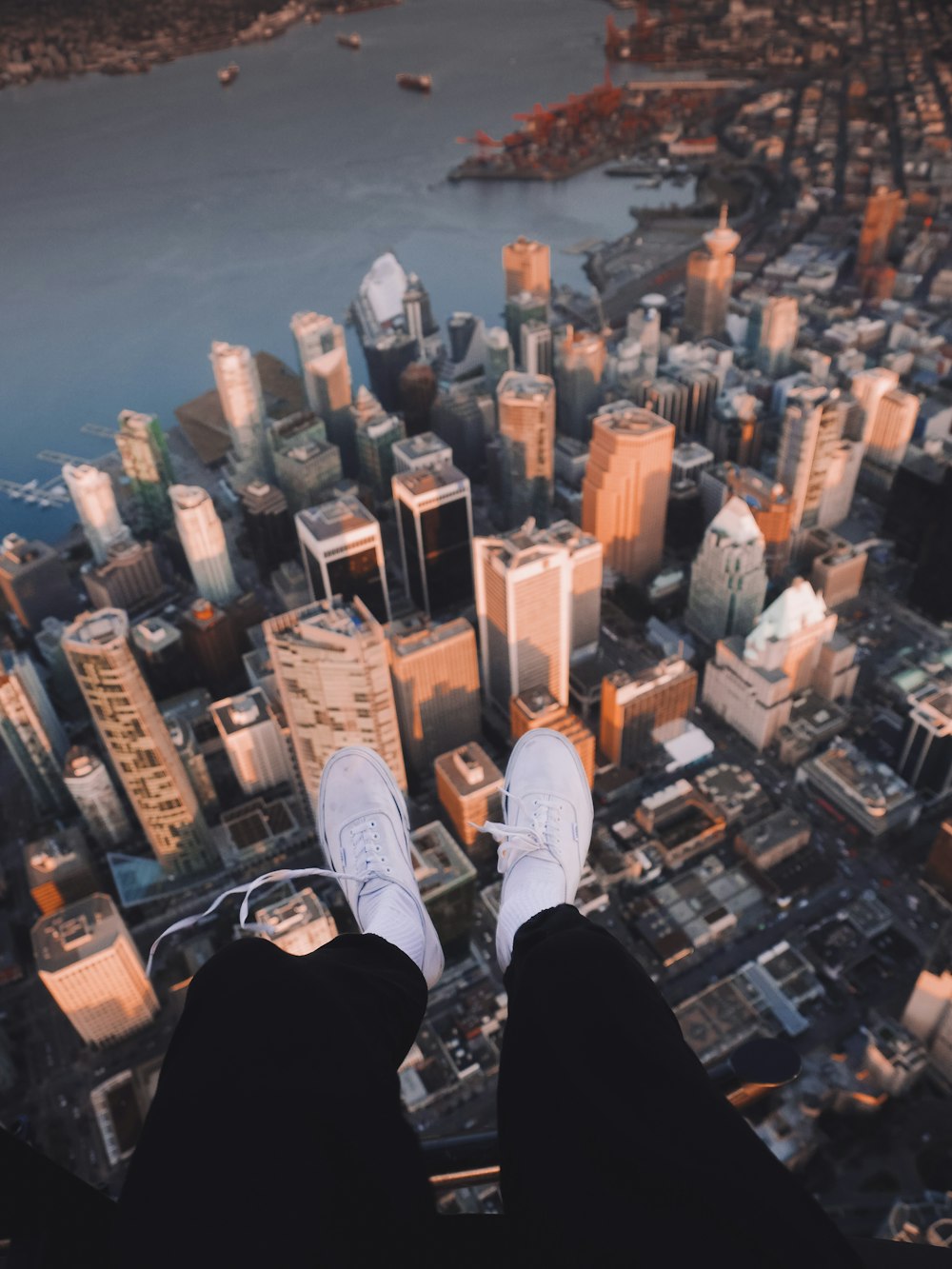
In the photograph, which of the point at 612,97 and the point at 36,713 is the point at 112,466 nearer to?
the point at 36,713

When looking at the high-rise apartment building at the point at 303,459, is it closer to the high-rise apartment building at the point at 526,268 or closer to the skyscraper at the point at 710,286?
the high-rise apartment building at the point at 526,268

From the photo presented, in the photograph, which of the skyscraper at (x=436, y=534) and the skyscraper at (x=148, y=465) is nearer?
the skyscraper at (x=436, y=534)

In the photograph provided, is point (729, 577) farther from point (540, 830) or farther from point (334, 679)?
point (540, 830)

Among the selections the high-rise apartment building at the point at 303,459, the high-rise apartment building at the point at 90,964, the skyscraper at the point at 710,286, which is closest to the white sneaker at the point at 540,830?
the high-rise apartment building at the point at 90,964

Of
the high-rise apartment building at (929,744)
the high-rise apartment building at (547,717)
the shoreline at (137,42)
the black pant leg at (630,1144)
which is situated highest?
the black pant leg at (630,1144)

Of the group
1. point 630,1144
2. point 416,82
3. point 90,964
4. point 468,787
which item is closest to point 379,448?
point 468,787

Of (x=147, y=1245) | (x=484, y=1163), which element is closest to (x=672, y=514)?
(x=484, y=1163)
